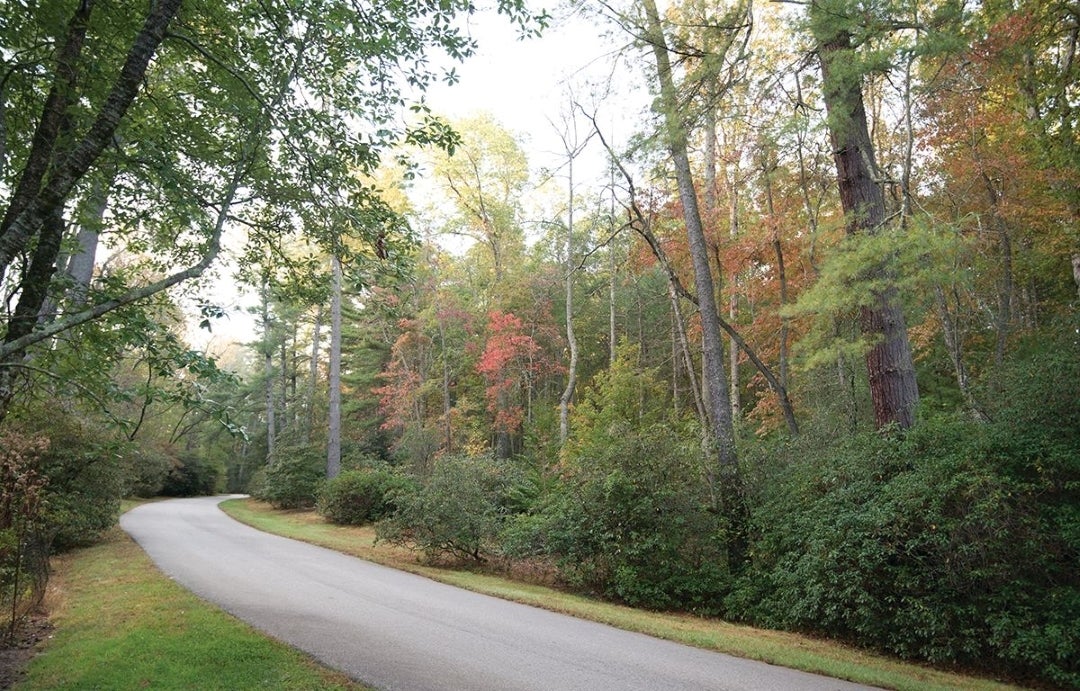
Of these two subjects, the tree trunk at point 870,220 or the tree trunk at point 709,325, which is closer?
the tree trunk at point 870,220

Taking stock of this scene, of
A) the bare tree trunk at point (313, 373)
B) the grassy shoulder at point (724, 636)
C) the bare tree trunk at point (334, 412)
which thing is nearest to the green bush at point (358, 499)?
the bare tree trunk at point (334, 412)

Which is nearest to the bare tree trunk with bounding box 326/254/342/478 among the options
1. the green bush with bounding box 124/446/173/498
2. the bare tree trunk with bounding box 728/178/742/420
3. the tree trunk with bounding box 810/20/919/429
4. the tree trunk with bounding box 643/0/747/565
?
the green bush with bounding box 124/446/173/498

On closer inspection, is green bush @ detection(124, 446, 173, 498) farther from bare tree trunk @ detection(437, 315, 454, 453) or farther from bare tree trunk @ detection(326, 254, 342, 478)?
bare tree trunk @ detection(437, 315, 454, 453)

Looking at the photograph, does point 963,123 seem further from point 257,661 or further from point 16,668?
point 16,668

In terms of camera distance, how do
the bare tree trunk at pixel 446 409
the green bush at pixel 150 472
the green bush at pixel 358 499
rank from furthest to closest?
1. the green bush at pixel 150 472
2. the bare tree trunk at pixel 446 409
3. the green bush at pixel 358 499

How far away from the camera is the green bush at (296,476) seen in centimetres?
2328

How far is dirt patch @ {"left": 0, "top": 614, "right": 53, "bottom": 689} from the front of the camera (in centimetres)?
542

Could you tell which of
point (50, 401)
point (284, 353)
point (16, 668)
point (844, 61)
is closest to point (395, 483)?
point (50, 401)

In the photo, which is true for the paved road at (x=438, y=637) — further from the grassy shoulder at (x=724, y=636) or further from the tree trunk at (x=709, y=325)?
the tree trunk at (x=709, y=325)

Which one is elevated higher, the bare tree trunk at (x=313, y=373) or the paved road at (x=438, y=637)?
the bare tree trunk at (x=313, y=373)

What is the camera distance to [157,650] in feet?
19.0

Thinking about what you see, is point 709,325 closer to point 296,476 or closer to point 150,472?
point 296,476

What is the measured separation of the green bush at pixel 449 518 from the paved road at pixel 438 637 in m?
1.36

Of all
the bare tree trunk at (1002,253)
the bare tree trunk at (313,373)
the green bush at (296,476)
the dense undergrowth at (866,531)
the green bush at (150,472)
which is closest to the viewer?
the dense undergrowth at (866,531)
